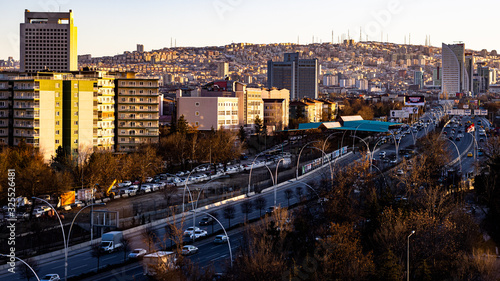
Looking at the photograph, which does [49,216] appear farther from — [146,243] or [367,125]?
[367,125]

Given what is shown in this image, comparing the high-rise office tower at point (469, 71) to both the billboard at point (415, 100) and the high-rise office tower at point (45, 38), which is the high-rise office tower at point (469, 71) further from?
the high-rise office tower at point (45, 38)

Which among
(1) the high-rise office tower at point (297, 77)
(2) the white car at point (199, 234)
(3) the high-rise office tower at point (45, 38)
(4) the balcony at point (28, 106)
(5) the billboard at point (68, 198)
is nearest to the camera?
(2) the white car at point (199, 234)

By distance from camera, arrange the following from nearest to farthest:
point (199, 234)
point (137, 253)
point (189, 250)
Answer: point (137, 253) < point (189, 250) < point (199, 234)

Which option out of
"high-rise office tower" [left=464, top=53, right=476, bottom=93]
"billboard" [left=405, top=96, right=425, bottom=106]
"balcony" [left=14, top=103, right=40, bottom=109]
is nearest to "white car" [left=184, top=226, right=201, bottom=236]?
"balcony" [left=14, top=103, right=40, bottom=109]

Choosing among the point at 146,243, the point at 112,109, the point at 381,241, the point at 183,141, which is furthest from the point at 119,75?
the point at 381,241

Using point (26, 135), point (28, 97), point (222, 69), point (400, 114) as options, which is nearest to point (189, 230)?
point (26, 135)

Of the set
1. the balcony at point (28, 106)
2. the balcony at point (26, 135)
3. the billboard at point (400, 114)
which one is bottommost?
the balcony at point (26, 135)

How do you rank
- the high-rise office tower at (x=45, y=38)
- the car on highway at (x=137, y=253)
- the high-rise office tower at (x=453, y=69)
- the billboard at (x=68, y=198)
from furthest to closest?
the high-rise office tower at (x=453, y=69), the high-rise office tower at (x=45, y=38), the billboard at (x=68, y=198), the car on highway at (x=137, y=253)

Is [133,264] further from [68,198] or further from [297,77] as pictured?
[297,77]

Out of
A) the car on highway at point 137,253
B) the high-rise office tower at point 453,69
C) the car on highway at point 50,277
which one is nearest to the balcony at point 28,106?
the car on highway at point 137,253
